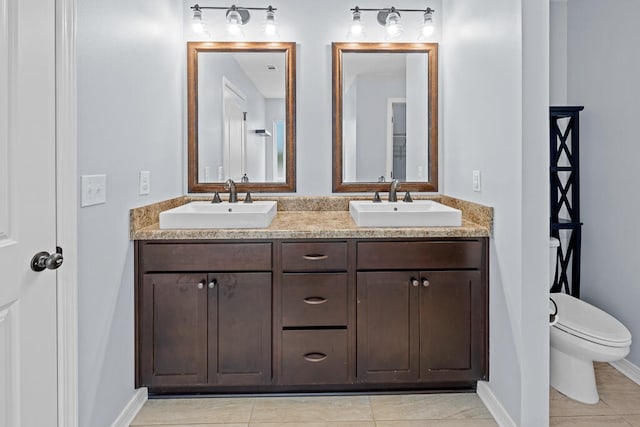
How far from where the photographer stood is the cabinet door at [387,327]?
2201 millimetres

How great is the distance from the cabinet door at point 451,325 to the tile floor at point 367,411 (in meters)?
0.15

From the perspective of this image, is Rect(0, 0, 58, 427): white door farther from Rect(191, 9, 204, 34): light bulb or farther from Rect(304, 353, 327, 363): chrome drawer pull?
Rect(191, 9, 204, 34): light bulb

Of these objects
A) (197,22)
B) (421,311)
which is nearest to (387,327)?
(421,311)

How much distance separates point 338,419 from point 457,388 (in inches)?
25.3

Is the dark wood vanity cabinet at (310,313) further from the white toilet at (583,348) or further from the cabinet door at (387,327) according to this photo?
the white toilet at (583,348)

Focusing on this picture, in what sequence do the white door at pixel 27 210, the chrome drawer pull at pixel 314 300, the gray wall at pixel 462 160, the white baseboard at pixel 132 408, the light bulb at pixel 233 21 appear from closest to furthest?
the white door at pixel 27 210 → the gray wall at pixel 462 160 → the white baseboard at pixel 132 408 → the chrome drawer pull at pixel 314 300 → the light bulb at pixel 233 21

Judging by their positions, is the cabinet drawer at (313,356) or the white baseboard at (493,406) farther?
the cabinet drawer at (313,356)

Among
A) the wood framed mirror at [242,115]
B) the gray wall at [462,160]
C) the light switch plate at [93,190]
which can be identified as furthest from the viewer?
the wood framed mirror at [242,115]

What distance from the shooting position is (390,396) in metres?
2.28

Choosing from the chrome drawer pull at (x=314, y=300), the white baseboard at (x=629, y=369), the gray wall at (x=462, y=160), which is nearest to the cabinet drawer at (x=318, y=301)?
the chrome drawer pull at (x=314, y=300)

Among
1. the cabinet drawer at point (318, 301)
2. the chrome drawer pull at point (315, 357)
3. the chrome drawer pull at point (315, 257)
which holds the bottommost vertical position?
the chrome drawer pull at point (315, 357)

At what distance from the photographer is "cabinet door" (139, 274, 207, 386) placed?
215 cm

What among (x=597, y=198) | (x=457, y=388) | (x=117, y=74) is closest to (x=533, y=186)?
(x=457, y=388)

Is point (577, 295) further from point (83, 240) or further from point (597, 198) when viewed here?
point (83, 240)
